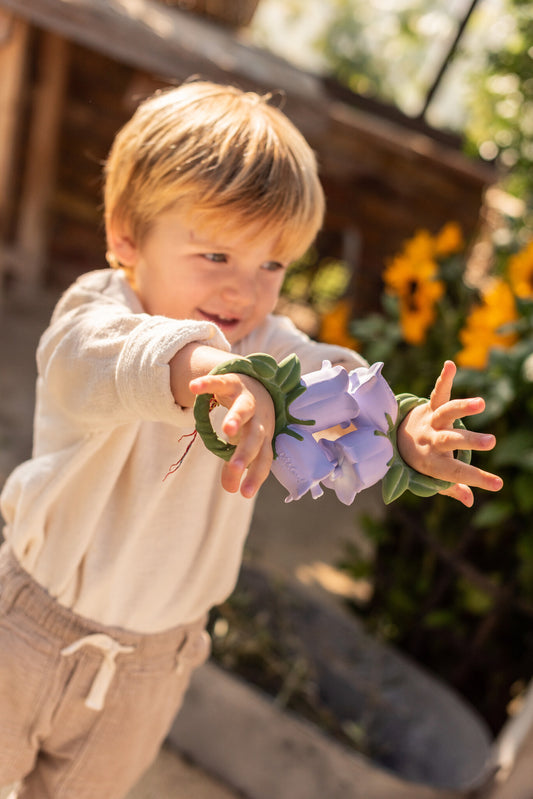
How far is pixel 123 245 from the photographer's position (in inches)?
45.0

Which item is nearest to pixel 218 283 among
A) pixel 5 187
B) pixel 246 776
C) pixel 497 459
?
pixel 497 459

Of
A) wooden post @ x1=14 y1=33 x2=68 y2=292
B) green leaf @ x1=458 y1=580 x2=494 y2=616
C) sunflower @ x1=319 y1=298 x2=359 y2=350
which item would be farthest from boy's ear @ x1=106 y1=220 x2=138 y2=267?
wooden post @ x1=14 y1=33 x2=68 y2=292

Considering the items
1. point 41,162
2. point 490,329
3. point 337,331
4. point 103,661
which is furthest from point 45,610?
point 41,162

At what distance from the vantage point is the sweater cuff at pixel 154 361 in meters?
0.75

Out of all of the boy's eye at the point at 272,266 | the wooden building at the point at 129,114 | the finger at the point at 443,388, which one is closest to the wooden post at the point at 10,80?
the wooden building at the point at 129,114

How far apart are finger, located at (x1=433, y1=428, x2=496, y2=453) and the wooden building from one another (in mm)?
2505

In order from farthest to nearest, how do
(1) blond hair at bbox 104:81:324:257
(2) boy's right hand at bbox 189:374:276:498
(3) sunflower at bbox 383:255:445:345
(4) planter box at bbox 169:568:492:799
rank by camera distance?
(3) sunflower at bbox 383:255:445:345
(4) planter box at bbox 169:568:492:799
(1) blond hair at bbox 104:81:324:257
(2) boy's right hand at bbox 189:374:276:498

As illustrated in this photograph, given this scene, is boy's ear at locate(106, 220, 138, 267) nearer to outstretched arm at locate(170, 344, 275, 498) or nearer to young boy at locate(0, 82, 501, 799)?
young boy at locate(0, 82, 501, 799)

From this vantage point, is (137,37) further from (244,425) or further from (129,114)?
(244,425)

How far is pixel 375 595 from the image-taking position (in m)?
2.37

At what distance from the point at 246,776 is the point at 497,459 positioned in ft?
3.05

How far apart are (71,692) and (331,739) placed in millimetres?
803

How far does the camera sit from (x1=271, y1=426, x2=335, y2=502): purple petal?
25.3 inches

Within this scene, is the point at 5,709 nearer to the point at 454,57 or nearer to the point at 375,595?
the point at 375,595
